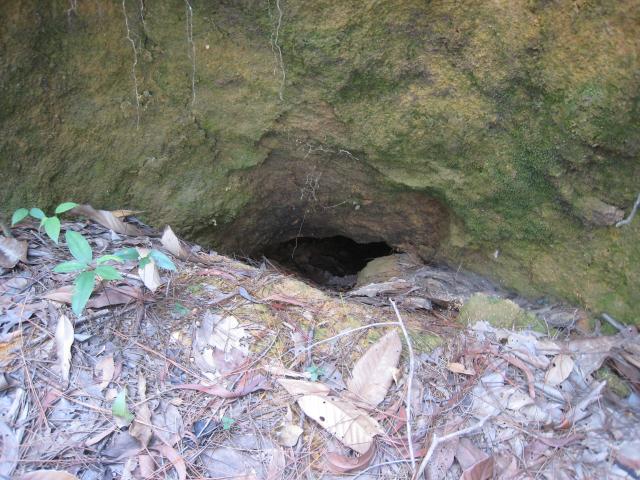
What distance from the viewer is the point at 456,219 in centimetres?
240

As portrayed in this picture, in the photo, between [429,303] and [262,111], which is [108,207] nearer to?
[262,111]

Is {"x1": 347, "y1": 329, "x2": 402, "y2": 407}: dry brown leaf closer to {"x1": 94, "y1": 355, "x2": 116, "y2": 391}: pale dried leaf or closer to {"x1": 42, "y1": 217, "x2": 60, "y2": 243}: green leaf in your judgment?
{"x1": 94, "y1": 355, "x2": 116, "y2": 391}: pale dried leaf

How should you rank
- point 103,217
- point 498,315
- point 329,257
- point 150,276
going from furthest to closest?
point 329,257 → point 103,217 → point 498,315 → point 150,276

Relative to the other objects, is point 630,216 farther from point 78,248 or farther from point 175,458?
point 78,248

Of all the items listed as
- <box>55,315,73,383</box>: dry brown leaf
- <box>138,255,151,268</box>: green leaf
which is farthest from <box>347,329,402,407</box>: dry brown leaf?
<box>55,315,73,383</box>: dry brown leaf

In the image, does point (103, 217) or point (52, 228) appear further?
point (103, 217)

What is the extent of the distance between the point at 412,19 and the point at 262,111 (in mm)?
773

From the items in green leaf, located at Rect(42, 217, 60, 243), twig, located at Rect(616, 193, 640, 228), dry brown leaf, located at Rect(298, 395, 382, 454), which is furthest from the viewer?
twig, located at Rect(616, 193, 640, 228)

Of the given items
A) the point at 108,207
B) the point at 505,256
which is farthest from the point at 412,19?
the point at 108,207

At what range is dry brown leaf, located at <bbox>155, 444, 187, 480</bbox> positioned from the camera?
133 cm

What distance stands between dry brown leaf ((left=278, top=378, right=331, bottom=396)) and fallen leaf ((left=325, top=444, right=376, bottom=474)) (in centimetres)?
19

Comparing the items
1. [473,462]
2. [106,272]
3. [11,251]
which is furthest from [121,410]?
[473,462]

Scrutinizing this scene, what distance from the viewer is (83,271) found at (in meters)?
1.50

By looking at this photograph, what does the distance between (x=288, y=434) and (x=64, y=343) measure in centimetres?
75
